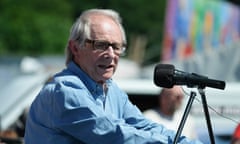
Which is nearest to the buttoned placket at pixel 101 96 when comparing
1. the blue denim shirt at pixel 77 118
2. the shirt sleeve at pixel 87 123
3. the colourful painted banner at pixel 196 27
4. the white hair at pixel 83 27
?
the blue denim shirt at pixel 77 118

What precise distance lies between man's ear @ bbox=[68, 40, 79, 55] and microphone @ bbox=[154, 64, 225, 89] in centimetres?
44

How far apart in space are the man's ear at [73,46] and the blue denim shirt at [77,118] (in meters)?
0.07

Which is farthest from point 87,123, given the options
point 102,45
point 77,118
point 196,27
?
point 196,27

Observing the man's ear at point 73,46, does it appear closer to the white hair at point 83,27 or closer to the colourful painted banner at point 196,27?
the white hair at point 83,27

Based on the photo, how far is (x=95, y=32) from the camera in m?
4.19

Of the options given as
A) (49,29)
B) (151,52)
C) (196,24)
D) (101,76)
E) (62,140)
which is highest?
(101,76)

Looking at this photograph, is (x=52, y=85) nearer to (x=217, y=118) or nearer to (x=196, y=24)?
(x=217, y=118)

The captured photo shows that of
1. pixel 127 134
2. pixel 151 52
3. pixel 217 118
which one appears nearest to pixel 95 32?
pixel 127 134

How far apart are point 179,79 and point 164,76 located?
2.9 inches

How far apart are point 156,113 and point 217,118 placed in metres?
1.01

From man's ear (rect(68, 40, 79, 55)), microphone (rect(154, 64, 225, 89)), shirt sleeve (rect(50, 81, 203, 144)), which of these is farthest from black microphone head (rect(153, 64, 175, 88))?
man's ear (rect(68, 40, 79, 55))

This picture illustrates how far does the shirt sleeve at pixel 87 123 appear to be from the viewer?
400cm

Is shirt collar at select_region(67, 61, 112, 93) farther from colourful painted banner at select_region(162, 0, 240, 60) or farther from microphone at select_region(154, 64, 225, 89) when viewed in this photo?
colourful painted banner at select_region(162, 0, 240, 60)

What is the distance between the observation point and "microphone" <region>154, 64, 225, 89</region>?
399 centimetres
